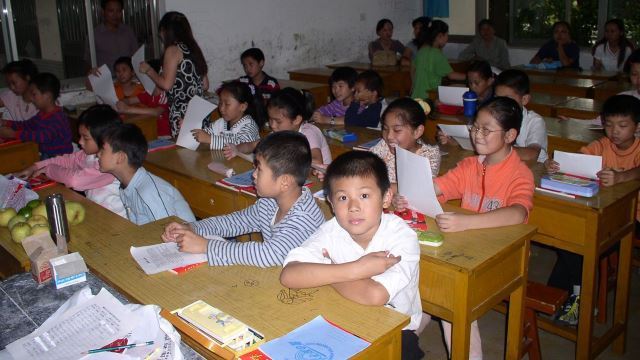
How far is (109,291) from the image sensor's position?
173 centimetres

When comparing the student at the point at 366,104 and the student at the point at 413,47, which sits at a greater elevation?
the student at the point at 413,47

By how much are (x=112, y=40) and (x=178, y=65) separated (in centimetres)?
220

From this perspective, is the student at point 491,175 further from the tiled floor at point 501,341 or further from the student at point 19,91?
the student at point 19,91

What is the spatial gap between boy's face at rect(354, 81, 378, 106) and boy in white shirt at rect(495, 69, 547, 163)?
87 cm

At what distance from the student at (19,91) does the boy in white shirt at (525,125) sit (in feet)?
11.7

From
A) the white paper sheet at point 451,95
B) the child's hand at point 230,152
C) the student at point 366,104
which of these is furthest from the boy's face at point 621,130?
the child's hand at point 230,152

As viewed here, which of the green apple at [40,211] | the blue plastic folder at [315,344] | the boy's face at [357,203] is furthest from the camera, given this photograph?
the green apple at [40,211]

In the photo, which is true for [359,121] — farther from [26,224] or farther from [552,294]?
[26,224]

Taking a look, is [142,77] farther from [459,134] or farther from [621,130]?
[621,130]

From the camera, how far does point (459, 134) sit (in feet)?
11.1

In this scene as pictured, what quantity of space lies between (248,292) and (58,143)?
300cm

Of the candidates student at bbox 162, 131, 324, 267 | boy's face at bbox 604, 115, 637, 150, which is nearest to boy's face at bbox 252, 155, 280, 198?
student at bbox 162, 131, 324, 267

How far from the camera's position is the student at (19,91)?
4801mm

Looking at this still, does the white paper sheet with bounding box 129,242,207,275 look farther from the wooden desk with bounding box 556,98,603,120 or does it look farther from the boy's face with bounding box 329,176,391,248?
the wooden desk with bounding box 556,98,603,120
